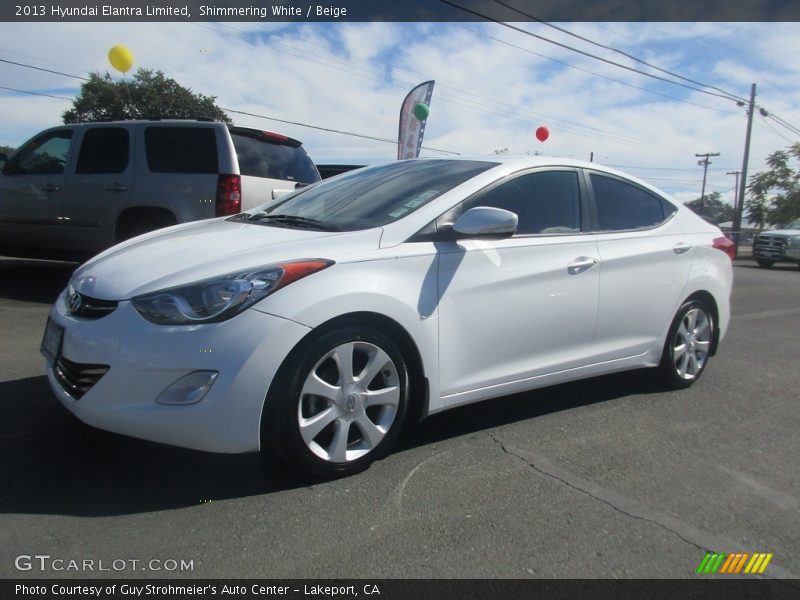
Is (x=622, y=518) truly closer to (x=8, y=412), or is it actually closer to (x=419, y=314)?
(x=419, y=314)

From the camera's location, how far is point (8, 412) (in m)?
3.72

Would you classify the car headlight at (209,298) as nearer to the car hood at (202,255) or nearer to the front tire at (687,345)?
the car hood at (202,255)

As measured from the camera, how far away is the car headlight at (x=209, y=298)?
2.76 m

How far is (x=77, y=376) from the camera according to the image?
9.51 ft

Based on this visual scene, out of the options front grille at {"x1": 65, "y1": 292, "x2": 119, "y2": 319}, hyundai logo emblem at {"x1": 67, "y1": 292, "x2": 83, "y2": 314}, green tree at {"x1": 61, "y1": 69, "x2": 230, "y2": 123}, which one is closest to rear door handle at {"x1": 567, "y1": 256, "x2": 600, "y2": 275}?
front grille at {"x1": 65, "y1": 292, "x2": 119, "y2": 319}

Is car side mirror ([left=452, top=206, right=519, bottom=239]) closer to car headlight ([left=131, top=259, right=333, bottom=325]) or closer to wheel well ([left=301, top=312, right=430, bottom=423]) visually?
wheel well ([left=301, top=312, right=430, bottom=423])

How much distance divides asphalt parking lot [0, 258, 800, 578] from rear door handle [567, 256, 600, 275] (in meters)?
0.92

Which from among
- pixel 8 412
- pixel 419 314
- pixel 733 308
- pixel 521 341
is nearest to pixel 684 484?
pixel 521 341

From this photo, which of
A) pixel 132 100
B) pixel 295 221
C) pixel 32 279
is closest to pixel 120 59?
pixel 32 279

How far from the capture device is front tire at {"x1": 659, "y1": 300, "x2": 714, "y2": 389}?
466 cm

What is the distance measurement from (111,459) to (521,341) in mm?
2176

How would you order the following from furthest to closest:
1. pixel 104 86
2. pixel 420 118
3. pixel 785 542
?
pixel 104 86, pixel 420 118, pixel 785 542

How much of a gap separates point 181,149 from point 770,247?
19.5 meters

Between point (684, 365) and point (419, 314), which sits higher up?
point (419, 314)
